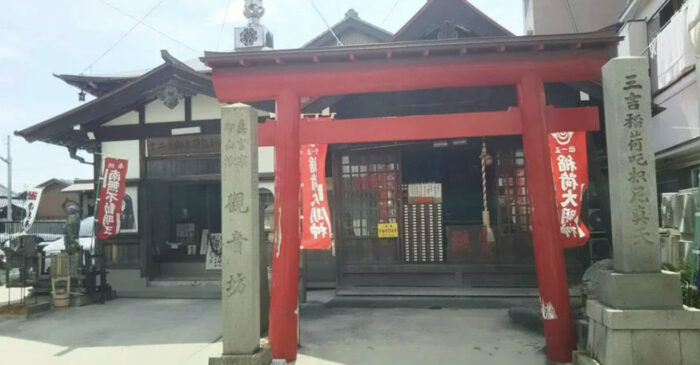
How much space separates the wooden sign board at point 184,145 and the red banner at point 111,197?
35.8 inches

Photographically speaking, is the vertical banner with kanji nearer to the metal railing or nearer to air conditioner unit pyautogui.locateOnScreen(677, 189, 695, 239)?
the metal railing

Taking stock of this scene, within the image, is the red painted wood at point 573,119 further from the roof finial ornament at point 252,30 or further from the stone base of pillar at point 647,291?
the roof finial ornament at point 252,30

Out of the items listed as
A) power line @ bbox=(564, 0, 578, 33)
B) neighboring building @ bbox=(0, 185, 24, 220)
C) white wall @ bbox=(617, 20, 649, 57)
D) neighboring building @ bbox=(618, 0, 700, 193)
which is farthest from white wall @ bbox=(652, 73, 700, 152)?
neighboring building @ bbox=(0, 185, 24, 220)

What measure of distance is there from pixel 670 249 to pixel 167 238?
38.4 ft

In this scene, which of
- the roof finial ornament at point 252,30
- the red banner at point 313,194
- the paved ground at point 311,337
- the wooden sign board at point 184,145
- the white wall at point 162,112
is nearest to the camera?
the paved ground at point 311,337

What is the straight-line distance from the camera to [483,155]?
29.6 ft

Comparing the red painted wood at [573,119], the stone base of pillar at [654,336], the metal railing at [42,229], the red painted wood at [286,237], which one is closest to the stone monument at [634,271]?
the stone base of pillar at [654,336]

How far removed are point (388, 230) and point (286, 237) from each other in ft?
13.4

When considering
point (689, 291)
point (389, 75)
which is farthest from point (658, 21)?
point (689, 291)

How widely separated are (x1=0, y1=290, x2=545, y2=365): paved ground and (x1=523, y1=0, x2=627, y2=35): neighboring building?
45.7ft

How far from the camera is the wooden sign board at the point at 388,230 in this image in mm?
10039

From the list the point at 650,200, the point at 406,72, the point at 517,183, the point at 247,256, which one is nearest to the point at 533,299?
the point at 517,183

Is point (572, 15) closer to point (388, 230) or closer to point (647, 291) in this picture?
point (388, 230)

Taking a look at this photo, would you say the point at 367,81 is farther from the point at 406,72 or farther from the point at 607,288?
the point at 607,288
